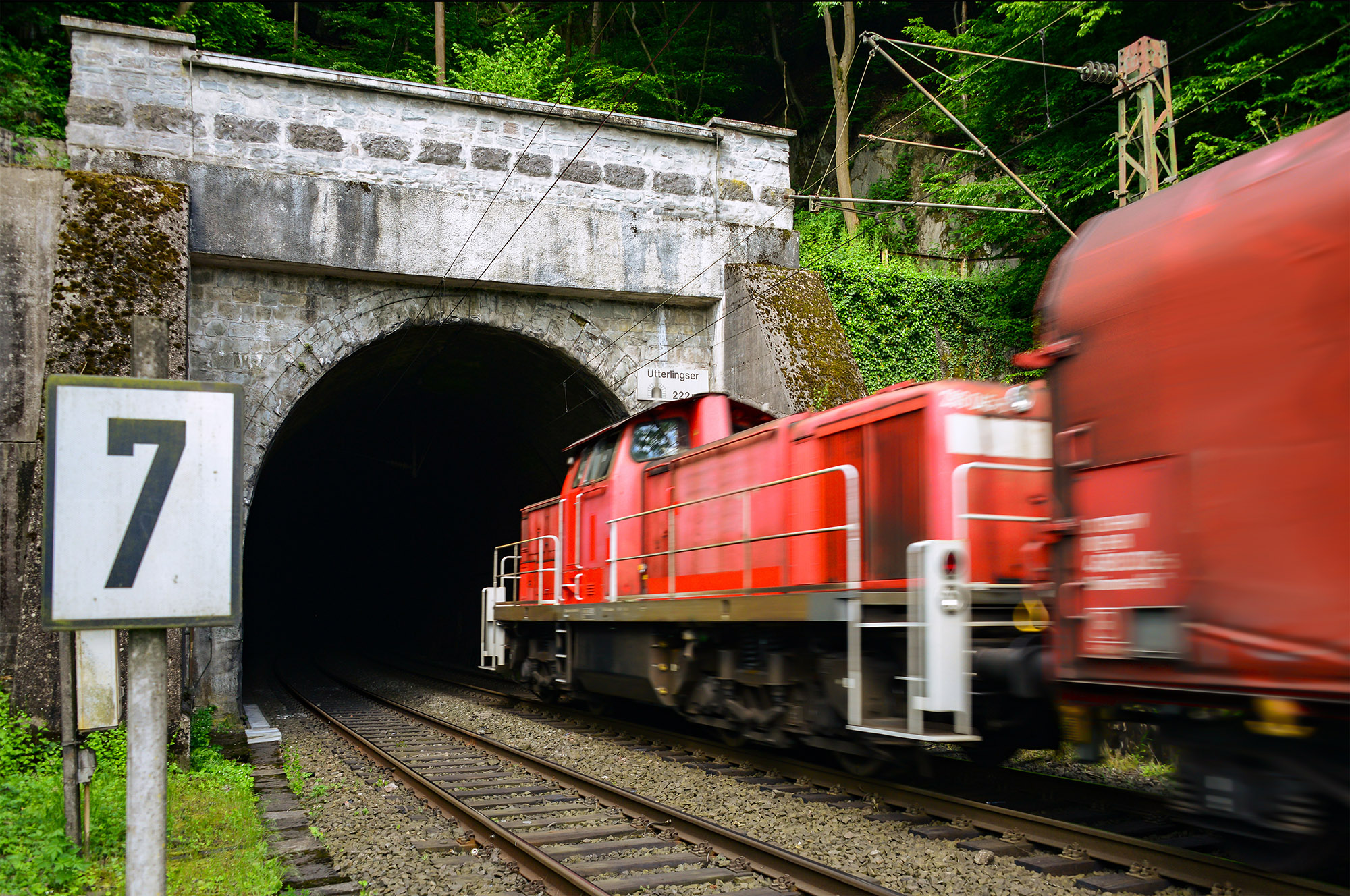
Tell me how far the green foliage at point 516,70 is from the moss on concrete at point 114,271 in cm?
989

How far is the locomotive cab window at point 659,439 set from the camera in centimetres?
954

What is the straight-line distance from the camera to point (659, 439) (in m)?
9.64

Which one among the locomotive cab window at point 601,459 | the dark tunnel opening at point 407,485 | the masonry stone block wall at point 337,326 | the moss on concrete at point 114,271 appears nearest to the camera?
the moss on concrete at point 114,271

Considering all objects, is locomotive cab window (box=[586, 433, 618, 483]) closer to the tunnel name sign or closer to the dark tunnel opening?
the dark tunnel opening

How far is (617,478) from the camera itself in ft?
32.4

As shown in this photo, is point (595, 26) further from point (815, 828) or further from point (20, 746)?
point (815, 828)

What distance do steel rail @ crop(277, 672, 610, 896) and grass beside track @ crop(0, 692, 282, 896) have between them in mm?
1201

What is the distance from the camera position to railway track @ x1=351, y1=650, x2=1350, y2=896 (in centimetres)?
431

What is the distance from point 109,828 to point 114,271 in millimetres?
6388

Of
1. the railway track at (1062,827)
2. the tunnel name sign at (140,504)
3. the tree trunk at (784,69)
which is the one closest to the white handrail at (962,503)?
the railway track at (1062,827)

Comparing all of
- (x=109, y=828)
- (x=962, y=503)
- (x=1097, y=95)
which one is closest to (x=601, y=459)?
(x=962, y=503)

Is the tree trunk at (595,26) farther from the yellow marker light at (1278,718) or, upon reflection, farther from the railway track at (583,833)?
the yellow marker light at (1278,718)

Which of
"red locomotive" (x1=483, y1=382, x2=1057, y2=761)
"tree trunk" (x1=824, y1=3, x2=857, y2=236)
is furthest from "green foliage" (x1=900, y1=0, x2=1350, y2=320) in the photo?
"red locomotive" (x1=483, y1=382, x2=1057, y2=761)

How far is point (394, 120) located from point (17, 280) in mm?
4687
